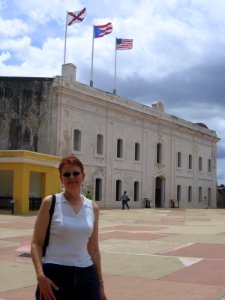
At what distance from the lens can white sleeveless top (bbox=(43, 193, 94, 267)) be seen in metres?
3.61

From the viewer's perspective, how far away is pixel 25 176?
27844 millimetres

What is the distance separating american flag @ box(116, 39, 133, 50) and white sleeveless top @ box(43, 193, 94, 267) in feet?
123

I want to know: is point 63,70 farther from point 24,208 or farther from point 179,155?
point 179,155

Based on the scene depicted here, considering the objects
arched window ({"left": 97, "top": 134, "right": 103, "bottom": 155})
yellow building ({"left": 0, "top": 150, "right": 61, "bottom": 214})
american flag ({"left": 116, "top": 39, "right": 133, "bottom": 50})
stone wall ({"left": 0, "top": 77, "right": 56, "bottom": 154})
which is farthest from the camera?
american flag ({"left": 116, "top": 39, "right": 133, "bottom": 50})

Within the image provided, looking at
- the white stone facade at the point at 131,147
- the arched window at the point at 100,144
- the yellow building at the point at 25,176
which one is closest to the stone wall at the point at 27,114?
the white stone facade at the point at 131,147

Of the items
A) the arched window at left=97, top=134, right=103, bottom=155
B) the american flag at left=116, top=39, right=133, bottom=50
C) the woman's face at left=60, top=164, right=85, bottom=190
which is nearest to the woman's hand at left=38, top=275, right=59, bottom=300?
→ the woman's face at left=60, top=164, right=85, bottom=190

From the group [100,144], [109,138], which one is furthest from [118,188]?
[109,138]

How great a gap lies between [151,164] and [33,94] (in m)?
14.8

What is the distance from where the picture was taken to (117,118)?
3941 centimetres

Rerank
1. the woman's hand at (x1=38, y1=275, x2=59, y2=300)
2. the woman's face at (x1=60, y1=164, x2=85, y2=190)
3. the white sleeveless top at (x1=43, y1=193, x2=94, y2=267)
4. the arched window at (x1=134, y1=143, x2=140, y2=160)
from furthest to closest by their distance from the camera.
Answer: the arched window at (x1=134, y1=143, x2=140, y2=160), the woman's face at (x1=60, y1=164, x2=85, y2=190), the white sleeveless top at (x1=43, y1=193, x2=94, y2=267), the woman's hand at (x1=38, y1=275, x2=59, y2=300)

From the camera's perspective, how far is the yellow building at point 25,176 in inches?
1091

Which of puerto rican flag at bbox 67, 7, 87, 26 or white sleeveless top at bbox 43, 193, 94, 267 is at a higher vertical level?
puerto rican flag at bbox 67, 7, 87, 26

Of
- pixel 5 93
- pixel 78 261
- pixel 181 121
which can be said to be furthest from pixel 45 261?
pixel 181 121

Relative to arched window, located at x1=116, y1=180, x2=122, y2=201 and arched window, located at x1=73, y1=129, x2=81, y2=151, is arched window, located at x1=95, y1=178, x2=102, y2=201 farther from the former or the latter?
arched window, located at x1=73, y1=129, x2=81, y2=151
